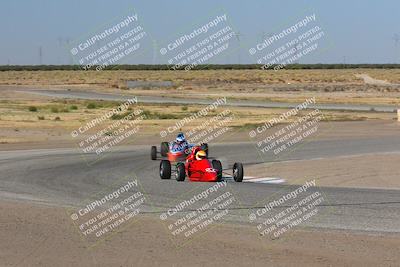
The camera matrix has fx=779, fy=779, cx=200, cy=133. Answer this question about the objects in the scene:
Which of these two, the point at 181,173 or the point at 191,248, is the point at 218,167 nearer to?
the point at 181,173

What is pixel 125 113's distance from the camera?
5684 centimetres

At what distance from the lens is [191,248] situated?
12148 mm

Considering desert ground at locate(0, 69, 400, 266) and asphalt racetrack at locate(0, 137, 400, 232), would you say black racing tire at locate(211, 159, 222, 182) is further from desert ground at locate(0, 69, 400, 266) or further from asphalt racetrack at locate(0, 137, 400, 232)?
desert ground at locate(0, 69, 400, 266)

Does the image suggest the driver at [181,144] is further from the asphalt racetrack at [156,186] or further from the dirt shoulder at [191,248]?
the dirt shoulder at [191,248]

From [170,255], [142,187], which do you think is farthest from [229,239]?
[142,187]

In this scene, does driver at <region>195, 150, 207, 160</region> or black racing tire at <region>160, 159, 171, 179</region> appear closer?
driver at <region>195, 150, 207, 160</region>

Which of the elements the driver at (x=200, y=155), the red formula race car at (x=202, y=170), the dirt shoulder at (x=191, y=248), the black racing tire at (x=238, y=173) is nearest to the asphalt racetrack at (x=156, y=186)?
the black racing tire at (x=238, y=173)

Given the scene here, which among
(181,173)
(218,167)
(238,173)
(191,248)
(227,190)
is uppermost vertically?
(191,248)

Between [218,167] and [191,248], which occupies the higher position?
[191,248]

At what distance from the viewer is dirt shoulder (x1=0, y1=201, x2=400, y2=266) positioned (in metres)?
11.2

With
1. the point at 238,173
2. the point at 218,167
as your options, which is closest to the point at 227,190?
the point at 218,167

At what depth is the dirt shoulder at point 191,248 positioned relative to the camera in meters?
11.2

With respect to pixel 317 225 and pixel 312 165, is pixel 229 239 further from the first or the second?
pixel 312 165

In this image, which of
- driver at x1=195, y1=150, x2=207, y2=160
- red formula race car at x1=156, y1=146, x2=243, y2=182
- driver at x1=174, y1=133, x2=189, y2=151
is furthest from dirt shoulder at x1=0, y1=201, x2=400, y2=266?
driver at x1=174, y1=133, x2=189, y2=151
